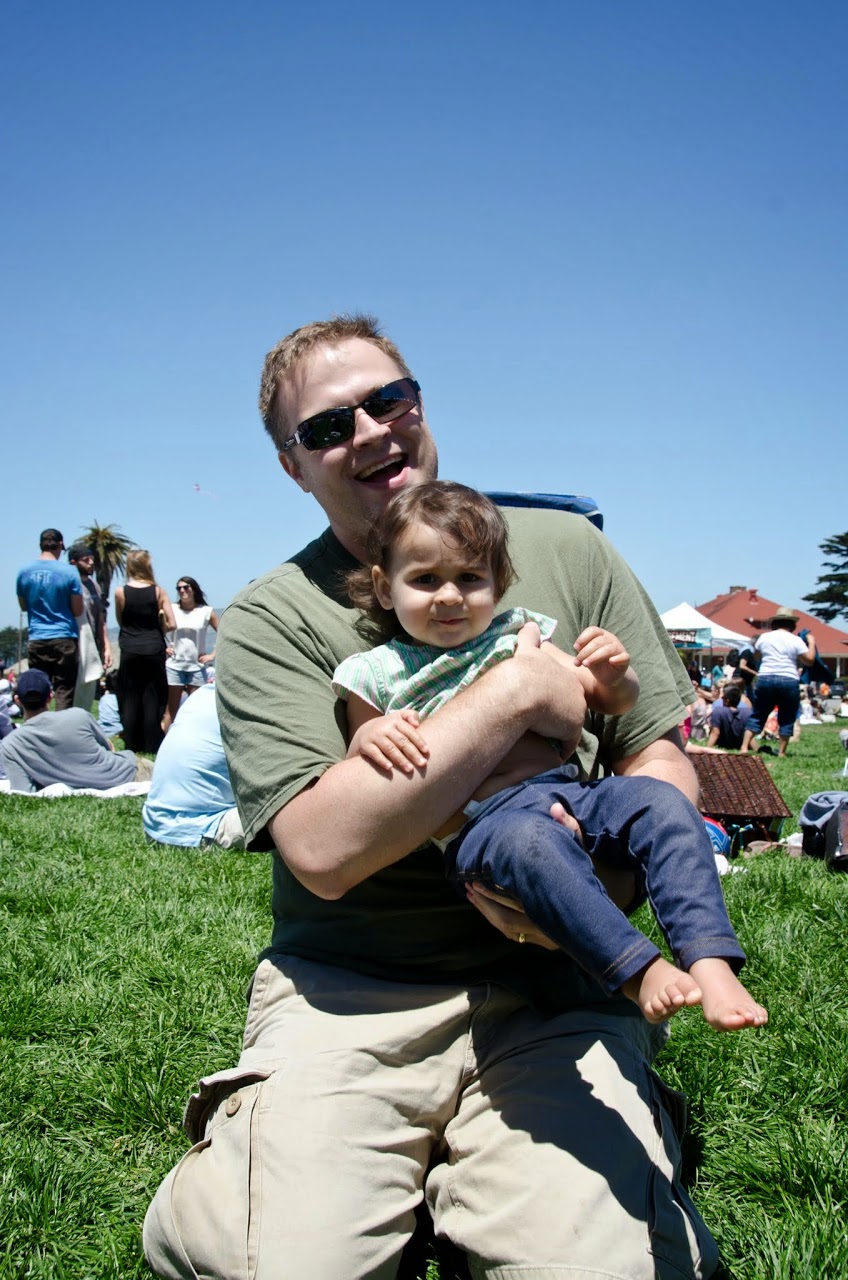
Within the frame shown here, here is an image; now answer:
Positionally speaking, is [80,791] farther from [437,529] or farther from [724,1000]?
[724,1000]

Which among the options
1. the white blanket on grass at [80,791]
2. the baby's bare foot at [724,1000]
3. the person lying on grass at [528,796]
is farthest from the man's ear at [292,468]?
the white blanket on grass at [80,791]

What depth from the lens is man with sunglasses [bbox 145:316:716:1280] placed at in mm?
1800

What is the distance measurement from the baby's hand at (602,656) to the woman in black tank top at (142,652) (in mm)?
8852

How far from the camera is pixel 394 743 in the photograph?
1991mm

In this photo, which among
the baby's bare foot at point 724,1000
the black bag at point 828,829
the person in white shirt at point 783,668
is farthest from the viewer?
the person in white shirt at point 783,668

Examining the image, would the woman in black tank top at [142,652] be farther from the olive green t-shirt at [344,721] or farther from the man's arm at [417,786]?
the man's arm at [417,786]

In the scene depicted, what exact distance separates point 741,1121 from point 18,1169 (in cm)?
182

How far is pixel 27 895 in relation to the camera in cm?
466

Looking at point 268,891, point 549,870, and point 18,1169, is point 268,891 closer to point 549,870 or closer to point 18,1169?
point 18,1169

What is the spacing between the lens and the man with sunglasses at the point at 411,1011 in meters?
1.80

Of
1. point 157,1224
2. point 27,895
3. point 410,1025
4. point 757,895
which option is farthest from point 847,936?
point 27,895

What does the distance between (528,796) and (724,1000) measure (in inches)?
21.5

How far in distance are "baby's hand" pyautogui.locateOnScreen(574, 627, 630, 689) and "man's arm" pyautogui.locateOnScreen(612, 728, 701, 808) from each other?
0.78ft

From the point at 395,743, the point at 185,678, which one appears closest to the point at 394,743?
the point at 395,743
